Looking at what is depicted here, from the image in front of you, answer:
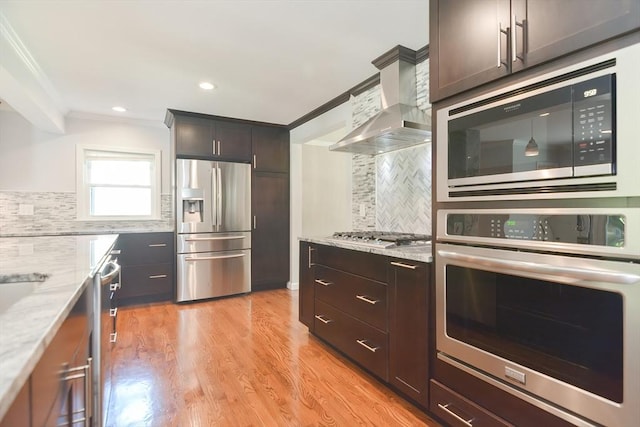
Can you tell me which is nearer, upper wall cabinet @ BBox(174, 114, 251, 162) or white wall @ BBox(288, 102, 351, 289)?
upper wall cabinet @ BBox(174, 114, 251, 162)

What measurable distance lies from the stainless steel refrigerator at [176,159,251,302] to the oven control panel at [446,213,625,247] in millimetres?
3212

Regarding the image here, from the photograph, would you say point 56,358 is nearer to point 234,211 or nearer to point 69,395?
point 69,395

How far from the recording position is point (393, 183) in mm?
2803

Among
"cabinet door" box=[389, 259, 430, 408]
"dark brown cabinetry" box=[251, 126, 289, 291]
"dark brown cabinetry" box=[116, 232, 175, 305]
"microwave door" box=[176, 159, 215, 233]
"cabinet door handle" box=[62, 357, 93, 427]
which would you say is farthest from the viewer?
"dark brown cabinetry" box=[251, 126, 289, 291]

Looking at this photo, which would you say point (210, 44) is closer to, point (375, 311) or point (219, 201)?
→ point (219, 201)

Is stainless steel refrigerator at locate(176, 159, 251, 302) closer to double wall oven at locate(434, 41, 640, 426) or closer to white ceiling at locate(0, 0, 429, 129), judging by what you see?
white ceiling at locate(0, 0, 429, 129)

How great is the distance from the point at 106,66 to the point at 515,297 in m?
3.39

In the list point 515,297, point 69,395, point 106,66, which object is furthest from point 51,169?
point 515,297

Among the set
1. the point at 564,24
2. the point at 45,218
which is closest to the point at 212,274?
the point at 45,218

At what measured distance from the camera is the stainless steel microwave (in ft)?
3.32

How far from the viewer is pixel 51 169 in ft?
13.0

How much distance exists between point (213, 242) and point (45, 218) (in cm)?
203

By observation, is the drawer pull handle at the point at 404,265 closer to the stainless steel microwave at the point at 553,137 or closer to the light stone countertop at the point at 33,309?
the stainless steel microwave at the point at 553,137

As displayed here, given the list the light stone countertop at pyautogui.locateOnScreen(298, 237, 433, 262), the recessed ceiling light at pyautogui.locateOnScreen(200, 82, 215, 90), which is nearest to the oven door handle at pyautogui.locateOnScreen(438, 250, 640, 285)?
the light stone countertop at pyautogui.locateOnScreen(298, 237, 433, 262)
